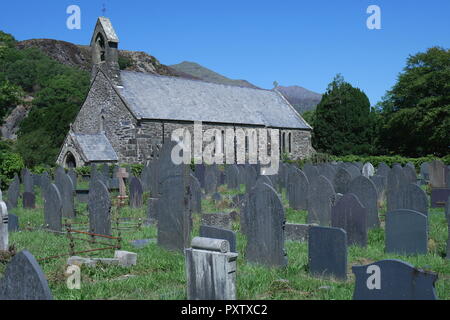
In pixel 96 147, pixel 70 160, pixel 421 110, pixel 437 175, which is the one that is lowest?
pixel 437 175

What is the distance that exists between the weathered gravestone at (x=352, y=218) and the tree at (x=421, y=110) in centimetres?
3061

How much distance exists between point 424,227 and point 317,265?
2.34m

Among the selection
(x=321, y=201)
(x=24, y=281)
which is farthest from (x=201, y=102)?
(x=24, y=281)

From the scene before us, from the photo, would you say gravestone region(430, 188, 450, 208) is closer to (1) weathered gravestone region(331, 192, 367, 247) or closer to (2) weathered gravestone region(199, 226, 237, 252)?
(1) weathered gravestone region(331, 192, 367, 247)

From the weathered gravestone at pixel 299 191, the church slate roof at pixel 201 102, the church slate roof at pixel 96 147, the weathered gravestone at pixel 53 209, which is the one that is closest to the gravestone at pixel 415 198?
the weathered gravestone at pixel 299 191

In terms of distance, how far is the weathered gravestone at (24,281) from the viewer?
11.5ft

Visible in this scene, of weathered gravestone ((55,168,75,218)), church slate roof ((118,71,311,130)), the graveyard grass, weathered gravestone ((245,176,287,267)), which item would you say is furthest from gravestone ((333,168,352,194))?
church slate roof ((118,71,311,130))

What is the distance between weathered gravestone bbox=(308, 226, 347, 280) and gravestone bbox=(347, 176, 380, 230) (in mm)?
4005

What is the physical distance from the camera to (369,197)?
10445 mm

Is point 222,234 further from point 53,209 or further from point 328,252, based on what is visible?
point 53,209

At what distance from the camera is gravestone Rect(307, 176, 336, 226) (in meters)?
10.8

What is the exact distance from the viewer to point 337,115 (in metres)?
43.2

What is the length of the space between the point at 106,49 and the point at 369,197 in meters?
22.8
